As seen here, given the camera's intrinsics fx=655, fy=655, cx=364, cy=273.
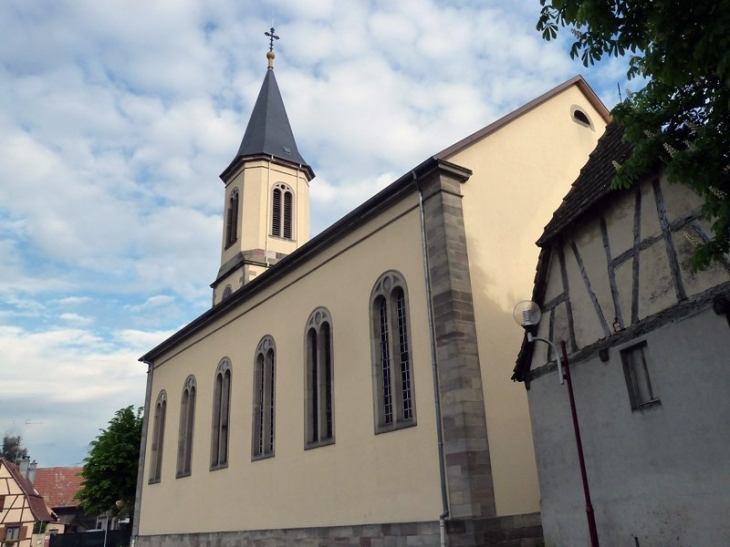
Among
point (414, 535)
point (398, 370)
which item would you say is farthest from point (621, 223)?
point (414, 535)

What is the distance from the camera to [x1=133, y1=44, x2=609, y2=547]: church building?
1264 centimetres

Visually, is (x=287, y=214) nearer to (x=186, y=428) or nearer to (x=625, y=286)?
(x=186, y=428)

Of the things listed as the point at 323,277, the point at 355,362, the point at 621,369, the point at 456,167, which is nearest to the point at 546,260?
the point at 621,369

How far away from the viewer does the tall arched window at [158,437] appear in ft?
86.2

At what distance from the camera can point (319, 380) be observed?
16.9 m

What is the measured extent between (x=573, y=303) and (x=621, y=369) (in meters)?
1.56

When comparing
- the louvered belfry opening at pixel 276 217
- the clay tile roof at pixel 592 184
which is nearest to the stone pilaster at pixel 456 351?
the clay tile roof at pixel 592 184

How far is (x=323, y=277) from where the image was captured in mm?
17656

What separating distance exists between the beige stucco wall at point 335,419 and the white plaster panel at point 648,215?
5.39m

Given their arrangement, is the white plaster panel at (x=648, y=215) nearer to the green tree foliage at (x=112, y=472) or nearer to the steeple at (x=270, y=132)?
the steeple at (x=270, y=132)

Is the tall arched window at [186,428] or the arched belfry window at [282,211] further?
the arched belfry window at [282,211]

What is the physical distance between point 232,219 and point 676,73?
25.8 m

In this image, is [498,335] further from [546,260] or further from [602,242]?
[602,242]

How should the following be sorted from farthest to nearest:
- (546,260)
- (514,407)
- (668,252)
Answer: (514,407) → (546,260) → (668,252)
